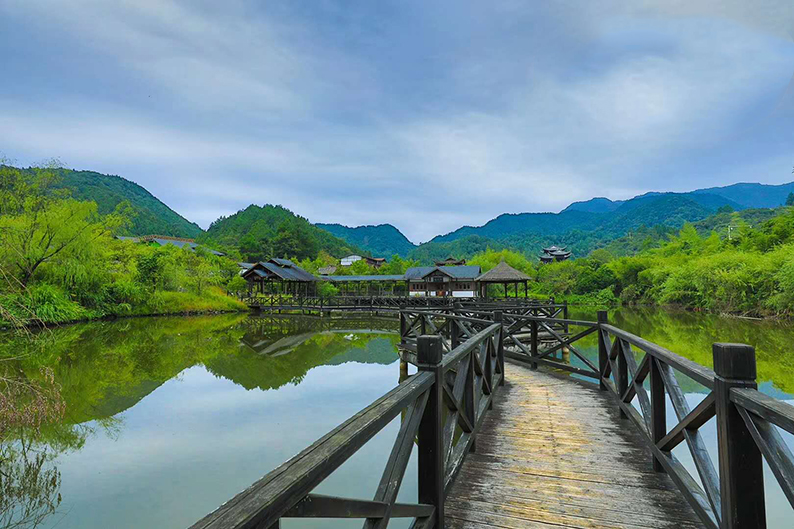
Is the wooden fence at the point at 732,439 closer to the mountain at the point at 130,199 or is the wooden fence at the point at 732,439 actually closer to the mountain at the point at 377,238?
the mountain at the point at 130,199

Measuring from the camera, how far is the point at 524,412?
161 inches

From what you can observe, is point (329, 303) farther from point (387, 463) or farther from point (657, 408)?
point (387, 463)

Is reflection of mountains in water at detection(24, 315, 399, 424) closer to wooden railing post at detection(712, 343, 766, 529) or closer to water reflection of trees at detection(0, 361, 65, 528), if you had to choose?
water reflection of trees at detection(0, 361, 65, 528)

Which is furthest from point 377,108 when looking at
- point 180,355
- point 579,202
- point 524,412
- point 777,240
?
point 579,202

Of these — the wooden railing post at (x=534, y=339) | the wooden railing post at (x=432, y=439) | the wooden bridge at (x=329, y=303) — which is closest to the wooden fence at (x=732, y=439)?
the wooden railing post at (x=432, y=439)

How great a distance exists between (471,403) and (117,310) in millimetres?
22739

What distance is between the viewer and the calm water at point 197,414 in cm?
412

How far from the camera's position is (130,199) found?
6500cm

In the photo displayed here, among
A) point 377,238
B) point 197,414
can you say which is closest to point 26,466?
point 197,414

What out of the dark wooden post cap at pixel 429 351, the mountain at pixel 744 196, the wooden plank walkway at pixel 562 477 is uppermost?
the mountain at pixel 744 196

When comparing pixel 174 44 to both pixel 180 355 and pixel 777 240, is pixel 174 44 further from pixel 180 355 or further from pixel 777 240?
pixel 777 240

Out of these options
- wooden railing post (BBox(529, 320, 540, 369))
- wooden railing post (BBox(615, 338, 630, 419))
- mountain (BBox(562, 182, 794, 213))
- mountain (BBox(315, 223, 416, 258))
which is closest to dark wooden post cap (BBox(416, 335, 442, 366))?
wooden railing post (BBox(615, 338, 630, 419))

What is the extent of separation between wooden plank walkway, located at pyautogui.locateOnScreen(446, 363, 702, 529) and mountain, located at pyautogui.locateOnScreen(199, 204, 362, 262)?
58.9 metres

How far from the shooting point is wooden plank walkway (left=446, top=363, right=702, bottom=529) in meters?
2.18
